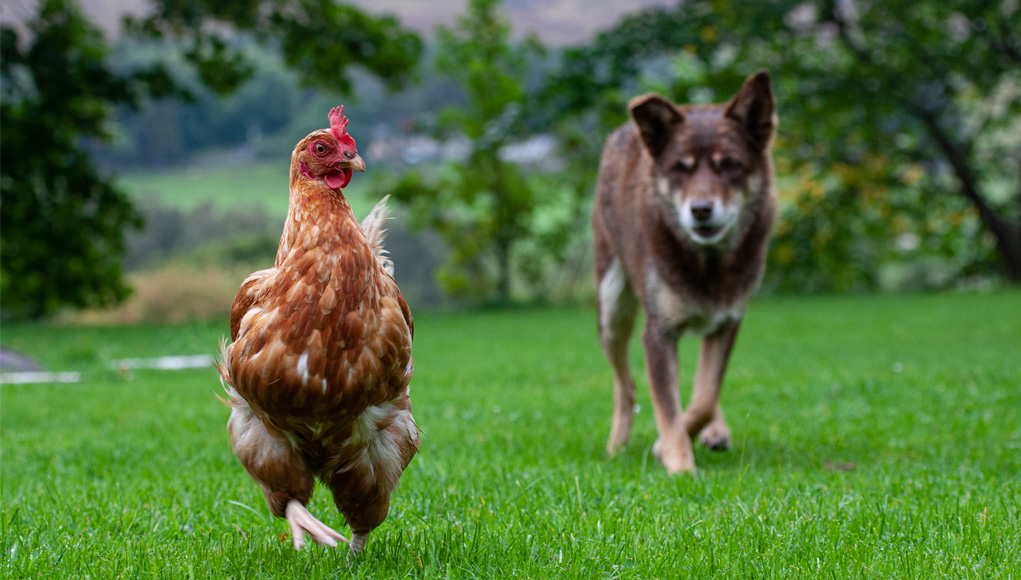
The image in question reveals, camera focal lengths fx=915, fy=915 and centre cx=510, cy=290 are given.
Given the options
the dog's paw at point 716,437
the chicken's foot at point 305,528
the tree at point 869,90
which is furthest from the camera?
the tree at point 869,90

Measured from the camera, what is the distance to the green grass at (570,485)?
2.98 m

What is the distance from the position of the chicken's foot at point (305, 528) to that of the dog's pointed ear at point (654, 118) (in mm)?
2907

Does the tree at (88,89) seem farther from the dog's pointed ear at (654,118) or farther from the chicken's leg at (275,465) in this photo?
the chicken's leg at (275,465)

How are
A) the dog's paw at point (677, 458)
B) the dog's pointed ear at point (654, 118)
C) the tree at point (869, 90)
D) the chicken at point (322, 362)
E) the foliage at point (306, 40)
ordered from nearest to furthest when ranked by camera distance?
1. the chicken at point (322, 362)
2. the dog's paw at point (677, 458)
3. the dog's pointed ear at point (654, 118)
4. the foliage at point (306, 40)
5. the tree at point (869, 90)

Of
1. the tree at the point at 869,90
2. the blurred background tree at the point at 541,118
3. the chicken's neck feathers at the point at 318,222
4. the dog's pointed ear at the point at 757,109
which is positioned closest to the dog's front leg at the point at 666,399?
the dog's pointed ear at the point at 757,109

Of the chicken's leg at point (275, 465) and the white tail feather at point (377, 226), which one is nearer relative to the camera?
the chicken's leg at point (275, 465)

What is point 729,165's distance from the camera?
4.92 metres

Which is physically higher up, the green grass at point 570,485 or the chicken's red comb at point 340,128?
the chicken's red comb at point 340,128

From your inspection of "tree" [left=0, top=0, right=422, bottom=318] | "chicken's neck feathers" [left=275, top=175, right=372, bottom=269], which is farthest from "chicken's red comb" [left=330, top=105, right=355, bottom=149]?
"tree" [left=0, top=0, right=422, bottom=318]

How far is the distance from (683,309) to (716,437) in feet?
2.71

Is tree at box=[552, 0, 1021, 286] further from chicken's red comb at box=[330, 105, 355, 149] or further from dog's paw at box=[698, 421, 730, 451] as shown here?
chicken's red comb at box=[330, 105, 355, 149]

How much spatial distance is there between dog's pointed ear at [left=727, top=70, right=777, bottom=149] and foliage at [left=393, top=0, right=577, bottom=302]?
623 inches

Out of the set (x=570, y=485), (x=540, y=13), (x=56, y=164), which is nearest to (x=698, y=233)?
(x=570, y=485)

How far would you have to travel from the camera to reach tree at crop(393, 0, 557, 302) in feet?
68.9
